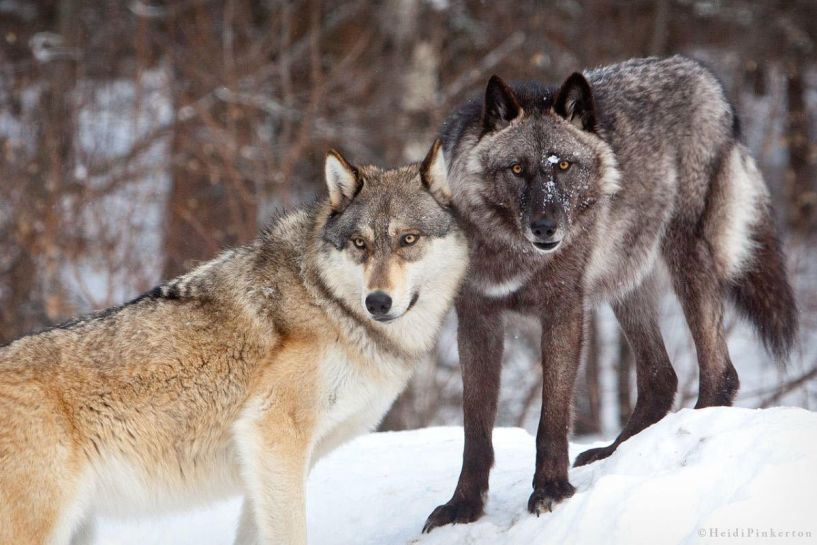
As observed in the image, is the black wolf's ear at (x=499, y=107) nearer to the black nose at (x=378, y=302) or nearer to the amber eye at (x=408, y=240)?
Answer: the amber eye at (x=408, y=240)

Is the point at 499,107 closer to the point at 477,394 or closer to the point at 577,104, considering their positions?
the point at 577,104

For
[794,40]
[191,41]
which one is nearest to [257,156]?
[191,41]

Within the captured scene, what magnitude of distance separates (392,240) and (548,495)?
157 cm

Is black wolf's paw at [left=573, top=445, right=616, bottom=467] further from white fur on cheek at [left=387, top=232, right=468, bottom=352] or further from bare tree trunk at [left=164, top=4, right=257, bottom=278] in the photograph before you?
bare tree trunk at [left=164, top=4, right=257, bottom=278]

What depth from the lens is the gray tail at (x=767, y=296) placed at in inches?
244

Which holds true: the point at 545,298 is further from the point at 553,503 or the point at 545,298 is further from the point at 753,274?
the point at 753,274

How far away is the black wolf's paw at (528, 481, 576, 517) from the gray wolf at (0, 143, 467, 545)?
0.94 m

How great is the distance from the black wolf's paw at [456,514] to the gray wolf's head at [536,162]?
1.49 metres

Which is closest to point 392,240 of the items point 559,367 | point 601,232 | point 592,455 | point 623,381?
point 559,367

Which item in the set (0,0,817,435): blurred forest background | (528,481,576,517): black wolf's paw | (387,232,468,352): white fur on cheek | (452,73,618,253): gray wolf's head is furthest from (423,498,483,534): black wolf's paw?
(0,0,817,435): blurred forest background

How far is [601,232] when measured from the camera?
5.50 metres

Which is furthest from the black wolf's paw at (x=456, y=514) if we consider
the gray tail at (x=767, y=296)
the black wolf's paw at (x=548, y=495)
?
the gray tail at (x=767, y=296)

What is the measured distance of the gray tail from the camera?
620cm

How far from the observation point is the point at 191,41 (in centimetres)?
1449
